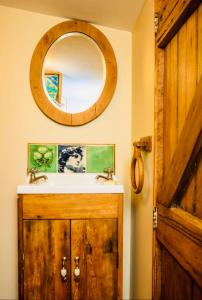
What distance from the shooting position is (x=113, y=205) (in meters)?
1.43

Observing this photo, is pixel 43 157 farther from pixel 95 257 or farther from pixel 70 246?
pixel 95 257

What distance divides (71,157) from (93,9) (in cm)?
99

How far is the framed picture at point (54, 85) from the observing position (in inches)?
66.8

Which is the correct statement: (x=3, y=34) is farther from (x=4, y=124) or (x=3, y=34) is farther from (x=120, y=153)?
(x=120, y=153)

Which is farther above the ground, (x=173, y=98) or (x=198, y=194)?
(x=173, y=98)

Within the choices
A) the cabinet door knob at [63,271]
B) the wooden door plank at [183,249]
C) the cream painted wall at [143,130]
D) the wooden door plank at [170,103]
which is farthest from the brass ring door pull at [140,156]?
the cabinet door knob at [63,271]

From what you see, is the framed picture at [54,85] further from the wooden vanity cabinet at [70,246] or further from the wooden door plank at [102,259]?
the wooden door plank at [102,259]

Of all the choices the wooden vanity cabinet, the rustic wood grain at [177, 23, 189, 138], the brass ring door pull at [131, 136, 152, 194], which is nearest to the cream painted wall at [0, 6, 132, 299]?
the wooden vanity cabinet

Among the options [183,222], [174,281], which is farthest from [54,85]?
[174,281]

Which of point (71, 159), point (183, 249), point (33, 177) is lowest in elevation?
point (183, 249)

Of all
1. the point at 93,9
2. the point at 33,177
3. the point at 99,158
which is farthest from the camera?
the point at 99,158

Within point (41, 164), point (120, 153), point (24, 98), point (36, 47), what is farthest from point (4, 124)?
point (120, 153)

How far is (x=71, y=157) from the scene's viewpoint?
5.65 feet

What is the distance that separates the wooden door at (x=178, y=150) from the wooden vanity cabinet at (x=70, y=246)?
1.16ft
